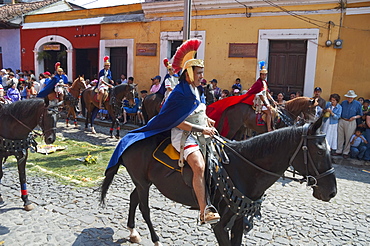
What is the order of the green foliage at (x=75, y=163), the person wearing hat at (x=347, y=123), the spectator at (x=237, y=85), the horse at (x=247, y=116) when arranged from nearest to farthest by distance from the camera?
the green foliage at (x=75, y=163)
the horse at (x=247, y=116)
the person wearing hat at (x=347, y=123)
the spectator at (x=237, y=85)

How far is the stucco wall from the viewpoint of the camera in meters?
21.6

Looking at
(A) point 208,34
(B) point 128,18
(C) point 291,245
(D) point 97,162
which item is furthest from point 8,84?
(C) point 291,245

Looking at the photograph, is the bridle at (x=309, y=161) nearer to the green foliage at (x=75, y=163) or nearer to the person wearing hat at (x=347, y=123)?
the green foliage at (x=75, y=163)

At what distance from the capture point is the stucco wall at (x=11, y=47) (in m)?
21.6

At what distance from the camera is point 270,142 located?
3586mm

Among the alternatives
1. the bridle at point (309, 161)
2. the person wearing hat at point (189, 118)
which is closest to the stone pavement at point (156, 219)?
the person wearing hat at point (189, 118)

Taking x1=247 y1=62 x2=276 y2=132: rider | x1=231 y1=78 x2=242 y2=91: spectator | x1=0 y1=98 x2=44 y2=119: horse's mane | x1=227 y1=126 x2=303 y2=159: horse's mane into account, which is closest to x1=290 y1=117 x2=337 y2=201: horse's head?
x1=227 y1=126 x2=303 y2=159: horse's mane

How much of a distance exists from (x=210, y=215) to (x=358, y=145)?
26.8ft

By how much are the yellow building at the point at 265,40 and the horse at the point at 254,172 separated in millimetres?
9236

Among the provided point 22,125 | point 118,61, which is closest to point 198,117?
point 22,125

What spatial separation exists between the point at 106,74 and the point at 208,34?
472cm

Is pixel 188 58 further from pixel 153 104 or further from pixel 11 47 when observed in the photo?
pixel 11 47

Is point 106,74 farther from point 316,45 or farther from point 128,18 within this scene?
point 316,45

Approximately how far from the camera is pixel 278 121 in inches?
342
